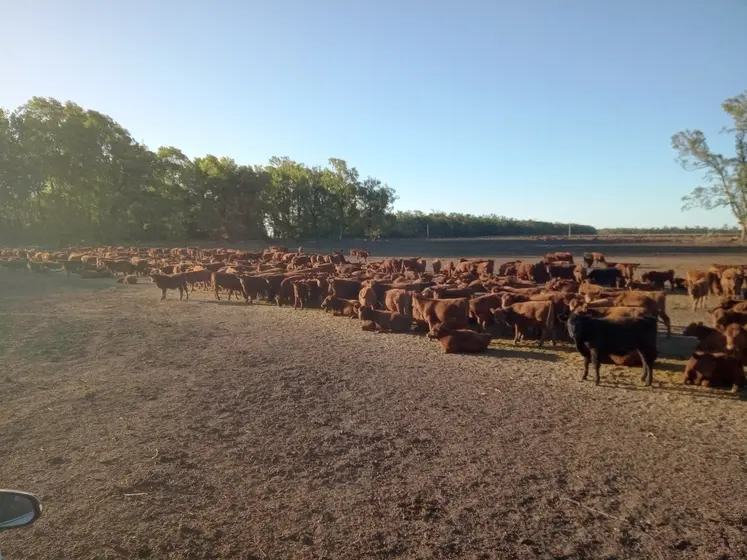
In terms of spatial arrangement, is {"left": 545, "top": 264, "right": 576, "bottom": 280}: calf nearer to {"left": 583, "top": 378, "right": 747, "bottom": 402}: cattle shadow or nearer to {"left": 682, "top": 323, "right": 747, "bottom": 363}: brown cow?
{"left": 682, "top": 323, "right": 747, "bottom": 363}: brown cow

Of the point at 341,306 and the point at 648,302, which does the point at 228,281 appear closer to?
the point at 341,306

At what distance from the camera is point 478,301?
14.4 meters

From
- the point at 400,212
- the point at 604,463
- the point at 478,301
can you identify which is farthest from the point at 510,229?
the point at 604,463

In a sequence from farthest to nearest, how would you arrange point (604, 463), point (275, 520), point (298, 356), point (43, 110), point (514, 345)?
1. point (43, 110)
2. point (514, 345)
3. point (298, 356)
4. point (604, 463)
5. point (275, 520)

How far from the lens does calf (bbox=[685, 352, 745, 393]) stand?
354 inches

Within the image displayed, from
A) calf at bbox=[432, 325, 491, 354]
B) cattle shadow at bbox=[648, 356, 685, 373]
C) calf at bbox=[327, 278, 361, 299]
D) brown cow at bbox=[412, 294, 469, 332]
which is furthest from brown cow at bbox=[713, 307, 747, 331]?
calf at bbox=[327, 278, 361, 299]

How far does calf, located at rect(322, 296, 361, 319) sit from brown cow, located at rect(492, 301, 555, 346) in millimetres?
5082

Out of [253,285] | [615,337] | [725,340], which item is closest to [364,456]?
[615,337]

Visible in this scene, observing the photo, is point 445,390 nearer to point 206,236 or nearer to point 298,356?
point 298,356

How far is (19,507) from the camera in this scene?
90.7 inches

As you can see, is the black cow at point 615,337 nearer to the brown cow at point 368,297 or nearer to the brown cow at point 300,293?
the brown cow at point 368,297

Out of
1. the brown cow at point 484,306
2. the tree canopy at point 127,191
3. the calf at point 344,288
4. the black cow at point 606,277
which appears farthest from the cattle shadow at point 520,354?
the tree canopy at point 127,191

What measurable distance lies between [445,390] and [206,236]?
6335 cm

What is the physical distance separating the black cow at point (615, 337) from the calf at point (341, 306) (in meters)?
8.28
